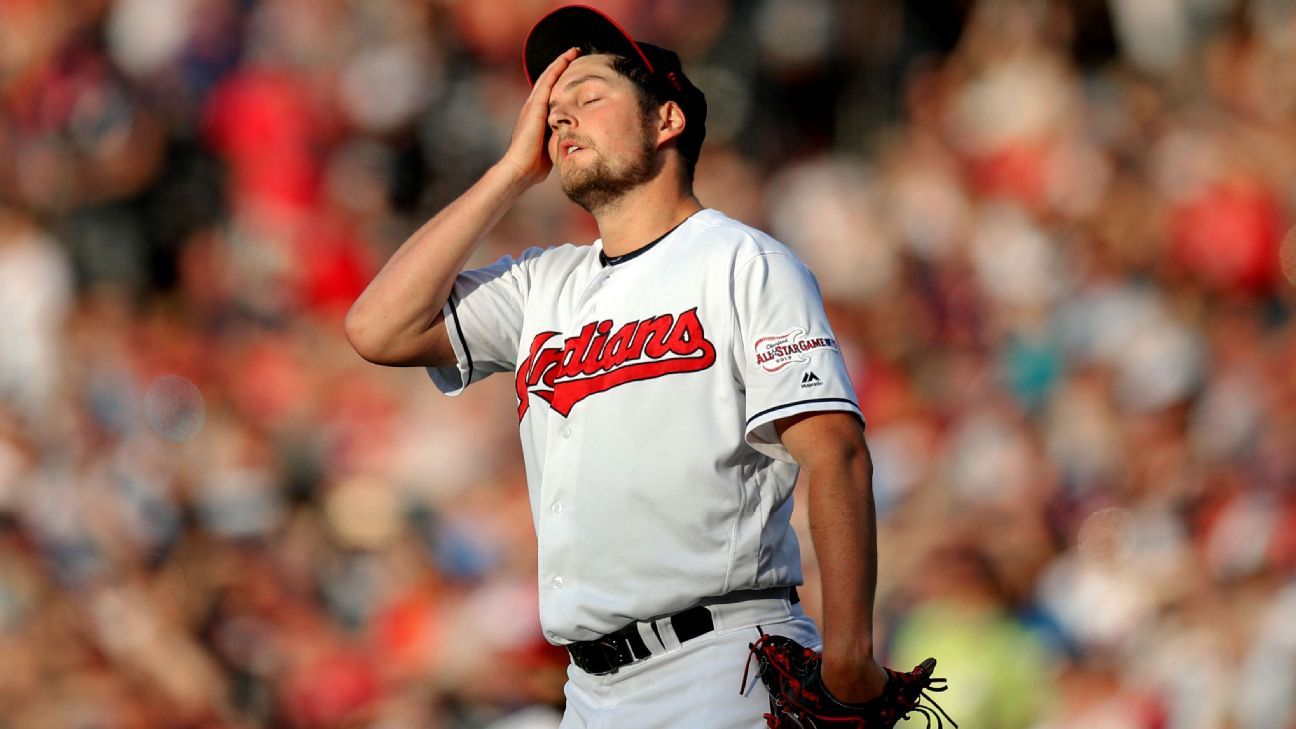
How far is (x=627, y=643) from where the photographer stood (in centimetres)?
262

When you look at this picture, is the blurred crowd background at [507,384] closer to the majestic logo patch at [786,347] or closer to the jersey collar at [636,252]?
the jersey collar at [636,252]

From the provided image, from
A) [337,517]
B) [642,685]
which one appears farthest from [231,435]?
[642,685]

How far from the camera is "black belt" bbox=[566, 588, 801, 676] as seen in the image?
2.59m

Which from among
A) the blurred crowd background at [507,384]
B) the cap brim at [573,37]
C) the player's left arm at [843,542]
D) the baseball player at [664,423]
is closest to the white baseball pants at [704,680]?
the baseball player at [664,423]

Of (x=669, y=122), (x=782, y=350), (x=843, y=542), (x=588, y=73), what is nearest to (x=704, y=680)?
(x=843, y=542)

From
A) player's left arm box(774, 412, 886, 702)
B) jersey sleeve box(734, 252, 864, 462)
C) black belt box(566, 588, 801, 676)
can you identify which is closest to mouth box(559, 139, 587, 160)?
jersey sleeve box(734, 252, 864, 462)

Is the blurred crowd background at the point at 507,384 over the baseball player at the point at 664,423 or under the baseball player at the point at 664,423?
over

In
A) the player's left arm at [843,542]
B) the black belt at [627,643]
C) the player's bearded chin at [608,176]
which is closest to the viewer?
the player's left arm at [843,542]

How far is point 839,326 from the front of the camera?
6.16 meters

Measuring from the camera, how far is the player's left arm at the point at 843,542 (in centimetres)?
231

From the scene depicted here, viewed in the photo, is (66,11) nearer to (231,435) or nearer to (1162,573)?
(231,435)

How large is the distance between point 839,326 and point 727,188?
29.4 inches

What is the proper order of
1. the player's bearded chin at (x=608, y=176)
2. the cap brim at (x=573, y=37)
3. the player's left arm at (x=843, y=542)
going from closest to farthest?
the player's left arm at (x=843, y=542), the player's bearded chin at (x=608, y=176), the cap brim at (x=573, y=37)

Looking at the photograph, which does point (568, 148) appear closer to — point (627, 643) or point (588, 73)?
point (588, 73)
